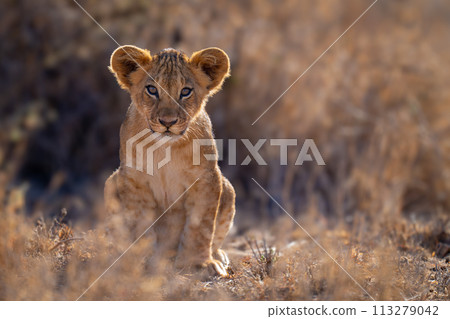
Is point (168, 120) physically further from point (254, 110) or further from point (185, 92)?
point (254, 110)

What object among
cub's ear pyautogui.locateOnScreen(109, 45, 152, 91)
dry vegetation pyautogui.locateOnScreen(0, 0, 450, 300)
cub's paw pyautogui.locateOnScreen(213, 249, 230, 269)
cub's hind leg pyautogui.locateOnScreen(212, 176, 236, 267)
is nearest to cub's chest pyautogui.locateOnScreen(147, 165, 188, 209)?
cub's hind leg pyautogui.locateOnScreen(212, 176, 236, 267)

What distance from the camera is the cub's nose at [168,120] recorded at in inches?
200

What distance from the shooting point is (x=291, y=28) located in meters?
12.9

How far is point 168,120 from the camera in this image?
5078 mm

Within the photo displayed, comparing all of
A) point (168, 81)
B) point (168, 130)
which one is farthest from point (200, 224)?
point (168, 81)

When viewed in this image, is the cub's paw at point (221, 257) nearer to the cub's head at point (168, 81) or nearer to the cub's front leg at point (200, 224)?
the cub's front leg at point (200, 224)

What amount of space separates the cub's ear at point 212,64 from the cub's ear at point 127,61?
464 mm

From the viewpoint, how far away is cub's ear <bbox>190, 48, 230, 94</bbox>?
5.57 meters

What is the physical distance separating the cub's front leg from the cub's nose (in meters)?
0.57

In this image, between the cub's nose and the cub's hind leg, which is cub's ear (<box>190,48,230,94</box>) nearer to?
the cub's nose

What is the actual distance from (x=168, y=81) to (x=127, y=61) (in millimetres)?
541

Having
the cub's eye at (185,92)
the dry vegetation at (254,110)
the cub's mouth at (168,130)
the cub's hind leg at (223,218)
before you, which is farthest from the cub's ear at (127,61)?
the dry vegetation at (254,110)
